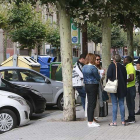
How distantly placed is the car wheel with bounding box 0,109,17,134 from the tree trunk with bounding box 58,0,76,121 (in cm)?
138

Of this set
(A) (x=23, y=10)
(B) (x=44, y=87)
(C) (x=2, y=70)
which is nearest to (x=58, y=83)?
(B) (x=44, y=87)

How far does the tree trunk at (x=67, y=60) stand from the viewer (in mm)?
9539

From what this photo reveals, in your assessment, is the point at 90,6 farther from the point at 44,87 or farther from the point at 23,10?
the point at 23,10

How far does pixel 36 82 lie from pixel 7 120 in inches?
160

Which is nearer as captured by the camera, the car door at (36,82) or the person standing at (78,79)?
the person standing at (78,79)

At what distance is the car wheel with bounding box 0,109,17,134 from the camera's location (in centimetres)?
894

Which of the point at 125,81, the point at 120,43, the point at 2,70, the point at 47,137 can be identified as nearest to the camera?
the point at 47,137

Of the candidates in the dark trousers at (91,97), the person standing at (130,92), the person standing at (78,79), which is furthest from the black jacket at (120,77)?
the person standing at (78,79)

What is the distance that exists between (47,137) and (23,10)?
23.1 meters

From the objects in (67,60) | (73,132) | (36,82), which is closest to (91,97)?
(73,132)

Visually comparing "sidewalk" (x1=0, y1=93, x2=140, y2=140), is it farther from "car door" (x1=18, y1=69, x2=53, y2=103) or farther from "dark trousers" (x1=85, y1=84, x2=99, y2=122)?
"car door" (x1=18, y1=69, x2=53, y2=103)

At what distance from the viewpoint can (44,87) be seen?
13055 millimetres

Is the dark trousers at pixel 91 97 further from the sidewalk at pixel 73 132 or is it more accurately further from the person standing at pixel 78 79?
the person standing at pixel 78 79

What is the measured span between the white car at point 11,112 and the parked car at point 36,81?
3.22 m
